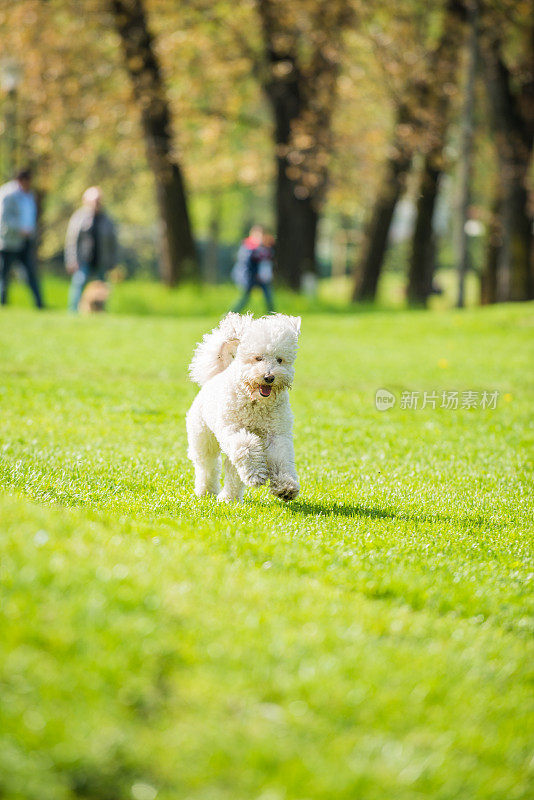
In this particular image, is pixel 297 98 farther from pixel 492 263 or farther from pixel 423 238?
pixel 492 263

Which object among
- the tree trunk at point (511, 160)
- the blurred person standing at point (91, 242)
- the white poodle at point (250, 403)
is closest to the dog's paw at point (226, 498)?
the white poodle at point (250, 403)

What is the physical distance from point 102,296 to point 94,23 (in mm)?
7219

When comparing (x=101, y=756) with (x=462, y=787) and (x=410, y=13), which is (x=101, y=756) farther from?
(x=410, y=13)

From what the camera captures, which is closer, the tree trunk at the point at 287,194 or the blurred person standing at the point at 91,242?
the blurred person standing at the point at 91,242

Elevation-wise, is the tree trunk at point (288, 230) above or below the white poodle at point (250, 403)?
above

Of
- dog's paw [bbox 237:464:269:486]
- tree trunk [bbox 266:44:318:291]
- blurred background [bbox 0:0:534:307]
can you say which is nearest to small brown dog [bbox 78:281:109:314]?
blurred background [bbox 0:0:534:307]

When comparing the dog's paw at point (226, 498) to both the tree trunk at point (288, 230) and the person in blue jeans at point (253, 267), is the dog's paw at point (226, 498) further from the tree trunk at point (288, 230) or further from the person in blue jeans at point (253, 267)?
the tree trunk at point (288, 230)

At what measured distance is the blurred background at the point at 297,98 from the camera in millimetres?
24328

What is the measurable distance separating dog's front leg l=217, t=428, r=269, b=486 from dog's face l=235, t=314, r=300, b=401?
285mm

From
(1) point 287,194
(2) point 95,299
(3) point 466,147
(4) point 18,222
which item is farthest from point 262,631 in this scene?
(1) point 287,194

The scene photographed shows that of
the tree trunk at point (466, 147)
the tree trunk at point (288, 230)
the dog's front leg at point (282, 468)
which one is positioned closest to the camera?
the dog's front leg at point (282, 468)

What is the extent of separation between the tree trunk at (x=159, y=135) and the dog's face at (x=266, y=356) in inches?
751

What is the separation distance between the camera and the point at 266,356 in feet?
20.6

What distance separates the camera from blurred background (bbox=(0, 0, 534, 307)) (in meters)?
24.3
